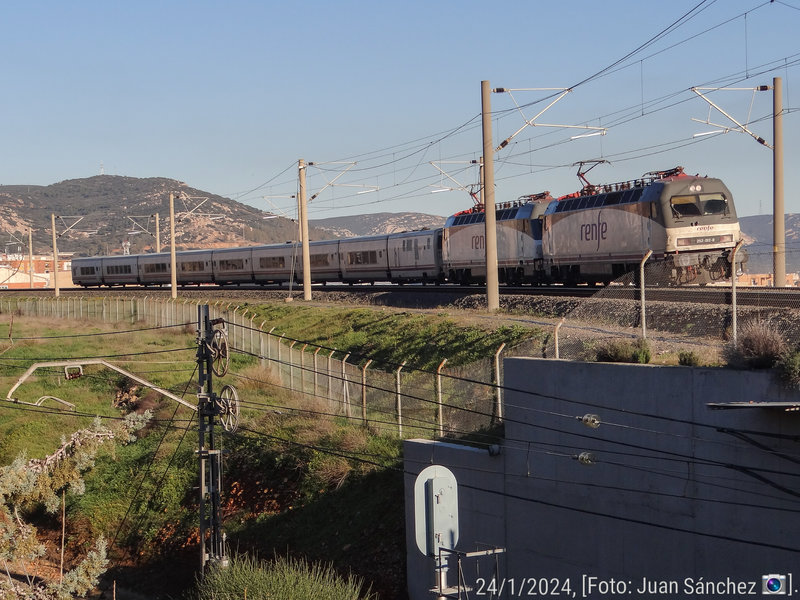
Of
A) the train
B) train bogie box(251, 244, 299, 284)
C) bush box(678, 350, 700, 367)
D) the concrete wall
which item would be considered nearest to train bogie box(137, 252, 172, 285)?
train bogie box(251, 244, 299, 284)

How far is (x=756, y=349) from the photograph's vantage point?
1357cm

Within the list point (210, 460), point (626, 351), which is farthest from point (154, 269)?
point (626, 351)

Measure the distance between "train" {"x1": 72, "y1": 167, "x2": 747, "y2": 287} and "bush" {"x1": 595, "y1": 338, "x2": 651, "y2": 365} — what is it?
5777 millimetres

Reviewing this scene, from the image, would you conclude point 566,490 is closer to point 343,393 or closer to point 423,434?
point 423,434

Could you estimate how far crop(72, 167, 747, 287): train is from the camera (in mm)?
31391

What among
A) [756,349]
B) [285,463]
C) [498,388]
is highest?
[756,349]

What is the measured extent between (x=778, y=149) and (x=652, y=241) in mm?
4964

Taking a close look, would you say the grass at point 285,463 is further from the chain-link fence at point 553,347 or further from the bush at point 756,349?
the bush at point 756,349

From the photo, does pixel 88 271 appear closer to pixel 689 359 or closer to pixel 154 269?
pixel 154 269

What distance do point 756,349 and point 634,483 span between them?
118 inches

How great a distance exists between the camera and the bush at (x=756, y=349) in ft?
→ 43.7

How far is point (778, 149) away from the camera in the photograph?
102ft

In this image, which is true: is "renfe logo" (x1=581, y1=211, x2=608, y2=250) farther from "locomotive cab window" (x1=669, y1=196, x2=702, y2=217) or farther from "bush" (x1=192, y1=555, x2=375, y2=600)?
"bush" (x1=192, y1=555, x2=375, y2=600)

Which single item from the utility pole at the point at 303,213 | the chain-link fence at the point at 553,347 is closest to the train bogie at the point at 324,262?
the utility pole at the point at 303,213
